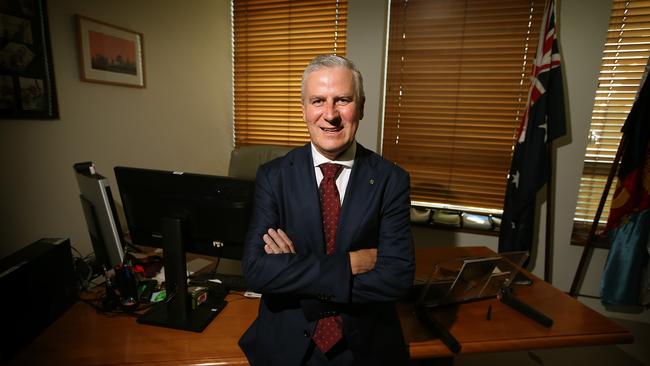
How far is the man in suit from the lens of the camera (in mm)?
981

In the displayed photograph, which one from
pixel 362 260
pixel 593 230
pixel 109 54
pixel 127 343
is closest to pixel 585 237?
pixel 593 230

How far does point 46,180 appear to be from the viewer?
1.62m

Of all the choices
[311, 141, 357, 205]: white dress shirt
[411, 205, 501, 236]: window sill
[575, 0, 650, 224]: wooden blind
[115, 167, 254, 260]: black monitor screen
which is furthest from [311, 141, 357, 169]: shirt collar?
[575, 0, 650, 224]: wooden blind

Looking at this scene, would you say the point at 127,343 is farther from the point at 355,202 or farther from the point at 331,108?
the point at 331,108

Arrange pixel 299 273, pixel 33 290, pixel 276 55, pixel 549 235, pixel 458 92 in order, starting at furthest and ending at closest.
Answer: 1. pixel 276 55
2. pixel 458 92
3. pixel 549 235
4. pixel 33 290
5. pixel 299 273

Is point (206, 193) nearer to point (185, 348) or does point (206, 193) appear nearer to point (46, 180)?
point (185, 348)

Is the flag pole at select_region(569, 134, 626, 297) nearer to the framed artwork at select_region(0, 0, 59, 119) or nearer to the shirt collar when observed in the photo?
the shirt collar

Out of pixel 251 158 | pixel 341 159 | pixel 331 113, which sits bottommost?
pixel 251 158

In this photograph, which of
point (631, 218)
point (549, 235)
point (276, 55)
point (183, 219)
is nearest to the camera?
point (183, 219)

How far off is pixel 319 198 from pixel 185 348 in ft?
2.15

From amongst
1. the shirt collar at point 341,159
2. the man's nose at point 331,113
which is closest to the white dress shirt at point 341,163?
the shirt collar at point 341,159

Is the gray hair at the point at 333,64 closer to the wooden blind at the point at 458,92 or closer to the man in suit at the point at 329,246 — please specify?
the man in suit at the point at 329,246

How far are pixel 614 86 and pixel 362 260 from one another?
2.39 meters

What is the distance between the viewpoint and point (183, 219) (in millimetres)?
1185
